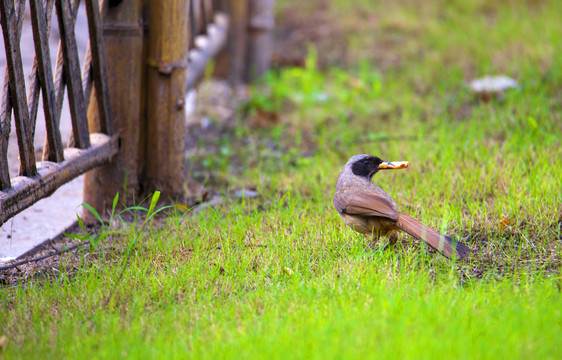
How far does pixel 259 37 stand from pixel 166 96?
4.15 meters

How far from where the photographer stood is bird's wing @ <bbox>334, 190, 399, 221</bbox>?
3250mm

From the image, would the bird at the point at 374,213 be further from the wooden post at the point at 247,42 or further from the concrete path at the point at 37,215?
the wooden post at the point at 247,42

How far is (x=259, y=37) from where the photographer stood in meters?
8.31

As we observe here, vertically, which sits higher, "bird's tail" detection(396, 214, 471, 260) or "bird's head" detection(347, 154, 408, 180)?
"bird's head" detection(347, 154, 408, 180)

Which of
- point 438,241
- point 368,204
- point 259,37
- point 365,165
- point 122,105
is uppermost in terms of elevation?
point 259,37

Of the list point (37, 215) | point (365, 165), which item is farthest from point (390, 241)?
point (37, 215)

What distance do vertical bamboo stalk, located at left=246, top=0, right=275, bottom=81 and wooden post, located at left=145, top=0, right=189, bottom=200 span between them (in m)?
3.86

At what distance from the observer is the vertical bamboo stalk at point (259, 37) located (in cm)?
817

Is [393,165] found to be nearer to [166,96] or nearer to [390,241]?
[390,241]

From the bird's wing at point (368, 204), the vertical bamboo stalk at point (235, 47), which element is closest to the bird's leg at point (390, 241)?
the bird's wing at point (368, 204)

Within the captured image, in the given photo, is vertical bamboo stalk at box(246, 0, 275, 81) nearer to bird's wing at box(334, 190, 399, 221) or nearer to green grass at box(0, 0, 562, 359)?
green grass at box(0, 0, 562, 359)

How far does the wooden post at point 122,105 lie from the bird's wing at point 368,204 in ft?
5.75

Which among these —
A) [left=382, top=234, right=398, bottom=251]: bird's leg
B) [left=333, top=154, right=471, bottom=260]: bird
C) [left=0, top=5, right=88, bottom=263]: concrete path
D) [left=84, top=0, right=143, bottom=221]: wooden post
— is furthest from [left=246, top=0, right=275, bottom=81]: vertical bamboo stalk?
[left=382, top=234, right=398, bottom=251]: bird's leg

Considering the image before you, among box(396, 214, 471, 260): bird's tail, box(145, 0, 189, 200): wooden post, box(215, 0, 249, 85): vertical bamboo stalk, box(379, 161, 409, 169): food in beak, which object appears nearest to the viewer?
box(396, 214, 471, 260): bird's tail
